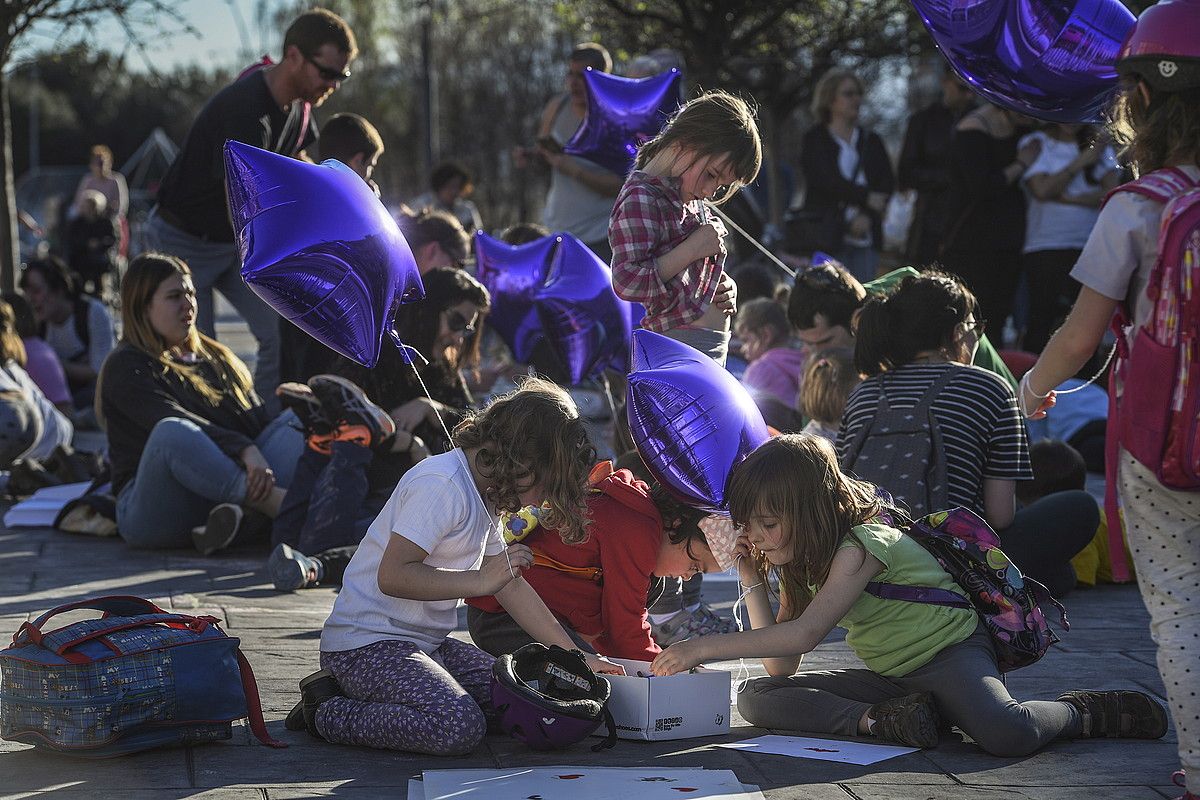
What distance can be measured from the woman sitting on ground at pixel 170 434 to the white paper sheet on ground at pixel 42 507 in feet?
2.14

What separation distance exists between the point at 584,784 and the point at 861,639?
3.38 feet

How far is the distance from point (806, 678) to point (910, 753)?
1.35 ft

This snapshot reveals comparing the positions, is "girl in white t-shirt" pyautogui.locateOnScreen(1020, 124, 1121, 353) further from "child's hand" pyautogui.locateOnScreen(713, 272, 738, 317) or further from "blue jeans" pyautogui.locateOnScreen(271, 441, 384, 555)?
"blue jeans" pyautogui.locateOnScreen(271, 441, 384, 555)

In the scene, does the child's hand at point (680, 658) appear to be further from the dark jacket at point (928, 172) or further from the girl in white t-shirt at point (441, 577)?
the dark jacket at point (928, 172)

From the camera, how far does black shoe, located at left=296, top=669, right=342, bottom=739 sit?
381cm

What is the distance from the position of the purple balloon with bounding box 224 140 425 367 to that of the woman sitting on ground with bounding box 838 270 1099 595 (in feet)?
5.18

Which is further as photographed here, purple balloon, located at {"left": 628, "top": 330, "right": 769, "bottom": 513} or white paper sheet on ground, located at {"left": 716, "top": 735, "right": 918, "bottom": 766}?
purple balloon, located at {"left": 628, "top": 330, "right": 769, "bottom": 513}

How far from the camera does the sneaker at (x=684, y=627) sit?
494 centimetres

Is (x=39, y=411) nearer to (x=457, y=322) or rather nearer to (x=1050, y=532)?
(x=457, y=322)

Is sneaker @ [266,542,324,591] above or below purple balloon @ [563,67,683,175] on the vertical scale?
below

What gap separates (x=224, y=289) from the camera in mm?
7348

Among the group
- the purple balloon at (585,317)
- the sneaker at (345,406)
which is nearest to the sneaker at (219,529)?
the sneaker at (345,406)

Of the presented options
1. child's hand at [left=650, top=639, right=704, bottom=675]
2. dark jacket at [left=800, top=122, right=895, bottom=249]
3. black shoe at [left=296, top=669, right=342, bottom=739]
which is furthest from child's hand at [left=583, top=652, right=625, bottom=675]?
dark jacket at [left=800, top=122, right=895, bottom=249]

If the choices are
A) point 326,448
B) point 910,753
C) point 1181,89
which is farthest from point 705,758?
point 326,448
